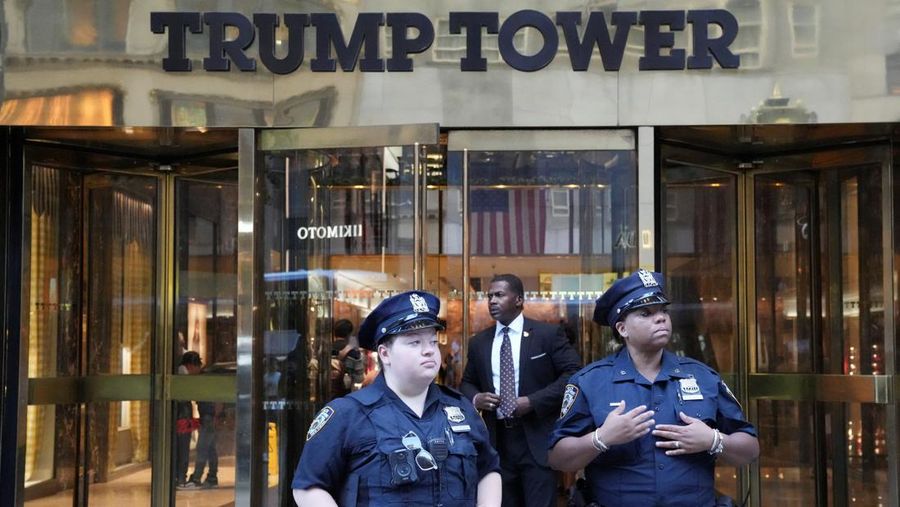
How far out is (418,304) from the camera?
428 centimetres

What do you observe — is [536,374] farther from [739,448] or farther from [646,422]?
[646,422]

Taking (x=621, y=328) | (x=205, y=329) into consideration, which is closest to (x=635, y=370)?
(x=621, y=328)

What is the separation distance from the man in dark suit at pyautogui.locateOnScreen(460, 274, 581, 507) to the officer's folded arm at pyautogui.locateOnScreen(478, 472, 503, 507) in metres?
2.47

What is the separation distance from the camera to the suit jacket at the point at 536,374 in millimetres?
6863

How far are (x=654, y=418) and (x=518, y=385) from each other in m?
2.41

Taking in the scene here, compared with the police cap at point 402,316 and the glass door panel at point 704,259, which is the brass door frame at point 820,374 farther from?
the police cap at point 402,316

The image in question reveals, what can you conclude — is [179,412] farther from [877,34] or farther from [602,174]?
[877,34]

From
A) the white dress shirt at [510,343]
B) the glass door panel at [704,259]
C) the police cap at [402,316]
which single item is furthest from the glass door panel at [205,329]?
the police cap at [402,316]

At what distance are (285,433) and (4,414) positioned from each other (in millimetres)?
1952

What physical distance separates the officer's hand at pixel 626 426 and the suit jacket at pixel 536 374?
90.9 inches

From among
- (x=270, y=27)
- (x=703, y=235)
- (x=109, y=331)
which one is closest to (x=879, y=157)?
(x=703, y=235)

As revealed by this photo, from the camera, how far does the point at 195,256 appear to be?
9.04 m

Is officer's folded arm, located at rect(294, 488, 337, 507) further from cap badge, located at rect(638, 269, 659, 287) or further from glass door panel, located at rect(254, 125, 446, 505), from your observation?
glass door panel, located at rect(254, 125, 446, 505)

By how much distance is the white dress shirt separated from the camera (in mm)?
7079
